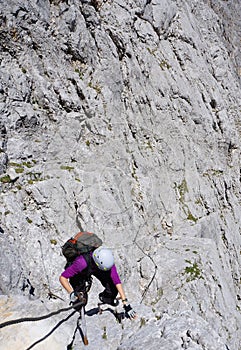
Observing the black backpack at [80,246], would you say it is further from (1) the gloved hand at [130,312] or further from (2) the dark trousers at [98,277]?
(1) the gloved hand at [130,312]

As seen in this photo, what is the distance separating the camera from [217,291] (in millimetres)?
13250

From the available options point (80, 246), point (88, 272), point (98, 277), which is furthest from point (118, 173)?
point (88, 272)

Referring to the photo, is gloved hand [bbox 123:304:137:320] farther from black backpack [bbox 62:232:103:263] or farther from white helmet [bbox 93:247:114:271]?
black backpack [bbox 62:232:103:263]

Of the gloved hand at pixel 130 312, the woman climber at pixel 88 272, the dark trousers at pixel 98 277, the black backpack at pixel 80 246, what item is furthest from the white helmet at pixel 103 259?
the gloved hand at pixel 130 312

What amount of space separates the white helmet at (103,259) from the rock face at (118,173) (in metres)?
1.34

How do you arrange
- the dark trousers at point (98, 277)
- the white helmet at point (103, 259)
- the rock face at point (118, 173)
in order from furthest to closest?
the rock face at point (118, 173) → the dark trousers at point (98, 277) → the white helmet at point (103, 259)

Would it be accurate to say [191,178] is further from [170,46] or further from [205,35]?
[205,35]

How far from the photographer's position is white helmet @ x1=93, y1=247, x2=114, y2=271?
576 cm

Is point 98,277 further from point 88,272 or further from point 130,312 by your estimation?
point 130,312

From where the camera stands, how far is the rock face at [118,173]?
7.86m

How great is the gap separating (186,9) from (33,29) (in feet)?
56.3

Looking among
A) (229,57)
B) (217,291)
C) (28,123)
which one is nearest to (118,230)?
(217,291)

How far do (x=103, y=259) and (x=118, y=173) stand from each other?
9.17 meters

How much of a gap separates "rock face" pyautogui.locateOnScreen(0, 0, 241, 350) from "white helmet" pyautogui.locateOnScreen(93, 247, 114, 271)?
4.40 ft
